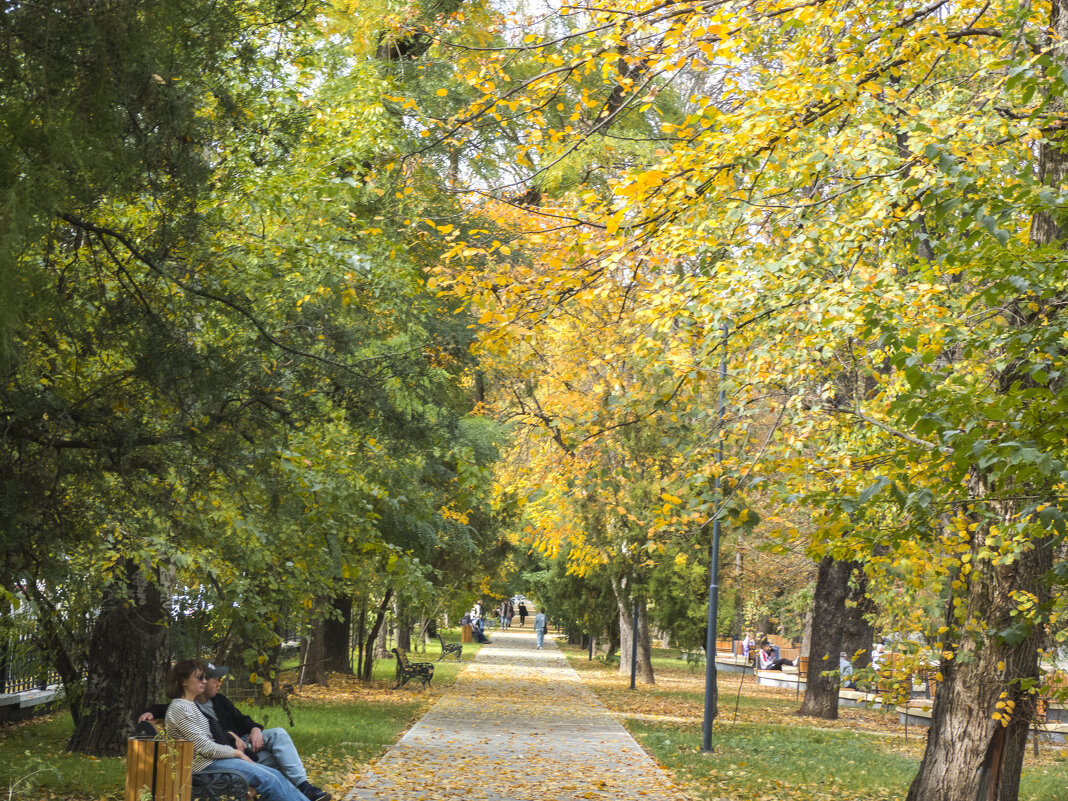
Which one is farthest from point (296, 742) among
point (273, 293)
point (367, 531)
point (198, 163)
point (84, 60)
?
point (84, 60)

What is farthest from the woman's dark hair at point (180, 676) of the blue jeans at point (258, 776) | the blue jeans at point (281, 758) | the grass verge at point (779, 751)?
the grass verge at point (779, 751)

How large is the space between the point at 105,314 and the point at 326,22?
30.5ft

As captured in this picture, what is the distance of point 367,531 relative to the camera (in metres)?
10.3

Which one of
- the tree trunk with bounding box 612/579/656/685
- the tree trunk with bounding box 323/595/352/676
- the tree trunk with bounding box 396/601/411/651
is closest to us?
the tree trunk with bounding box 323/595/352/676

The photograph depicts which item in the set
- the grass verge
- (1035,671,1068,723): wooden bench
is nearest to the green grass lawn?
the grass verge

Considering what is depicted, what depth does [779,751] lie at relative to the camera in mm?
16312

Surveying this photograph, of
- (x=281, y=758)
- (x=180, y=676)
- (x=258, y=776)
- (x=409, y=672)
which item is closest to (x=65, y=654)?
(x=281, y=758)

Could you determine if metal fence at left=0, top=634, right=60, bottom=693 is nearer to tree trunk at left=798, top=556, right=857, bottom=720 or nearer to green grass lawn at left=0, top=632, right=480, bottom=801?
green grass lawn at left=0, top=632, right=480, bottom=801

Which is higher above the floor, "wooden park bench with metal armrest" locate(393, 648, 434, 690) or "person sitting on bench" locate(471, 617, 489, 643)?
"wooden park bench with metal armrest" locate(393, 648, 434, 690)

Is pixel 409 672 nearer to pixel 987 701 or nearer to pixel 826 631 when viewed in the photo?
pixel 826 631

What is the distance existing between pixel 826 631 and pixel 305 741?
533 inches

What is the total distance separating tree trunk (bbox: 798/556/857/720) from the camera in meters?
23.4

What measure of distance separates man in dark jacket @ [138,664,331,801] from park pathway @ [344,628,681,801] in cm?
109

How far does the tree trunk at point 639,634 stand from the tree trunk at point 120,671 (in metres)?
15.8
